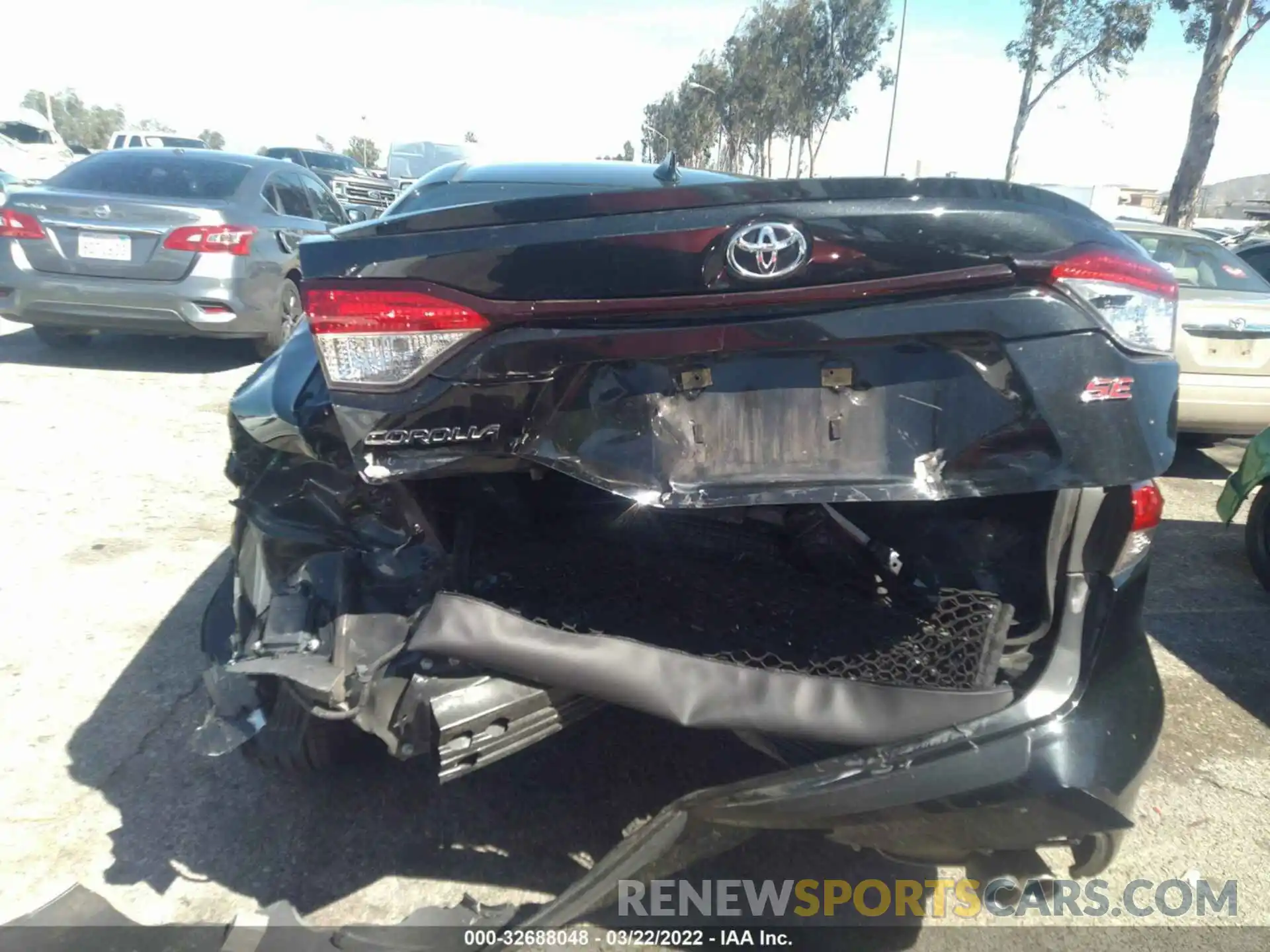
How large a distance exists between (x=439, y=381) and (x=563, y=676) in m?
0.61

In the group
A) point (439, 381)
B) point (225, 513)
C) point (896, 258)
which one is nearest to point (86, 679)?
point (225, 513)

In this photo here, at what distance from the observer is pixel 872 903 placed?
243cm

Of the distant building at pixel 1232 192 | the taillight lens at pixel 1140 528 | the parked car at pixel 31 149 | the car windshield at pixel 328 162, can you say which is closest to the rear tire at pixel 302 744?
the taillight lens at pixel 1140 528

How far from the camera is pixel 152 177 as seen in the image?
7.50 meters

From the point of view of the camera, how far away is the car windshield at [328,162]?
2309 centimetres

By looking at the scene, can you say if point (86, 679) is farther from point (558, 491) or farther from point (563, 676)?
point (563, 676)

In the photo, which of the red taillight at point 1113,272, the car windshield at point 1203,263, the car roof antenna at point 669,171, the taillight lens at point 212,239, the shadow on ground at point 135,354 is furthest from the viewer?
the shadow on ground at point 135,354

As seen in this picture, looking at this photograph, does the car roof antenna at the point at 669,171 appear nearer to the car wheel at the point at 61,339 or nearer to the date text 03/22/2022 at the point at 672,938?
the date text 03/22/2022 at the point at 672,938

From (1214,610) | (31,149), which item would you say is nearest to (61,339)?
(1214,610)

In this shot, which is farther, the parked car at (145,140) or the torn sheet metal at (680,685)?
the parked car at (145,140)

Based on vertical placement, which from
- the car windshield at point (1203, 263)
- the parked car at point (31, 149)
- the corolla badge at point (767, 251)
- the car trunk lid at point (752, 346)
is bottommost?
the parked car at point (31, 149)

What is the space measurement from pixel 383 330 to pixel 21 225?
21.7ft

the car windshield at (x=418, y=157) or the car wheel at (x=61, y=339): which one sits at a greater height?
the car wheel at (x=61, y=339)

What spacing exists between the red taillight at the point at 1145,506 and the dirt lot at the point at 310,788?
3.37ft
